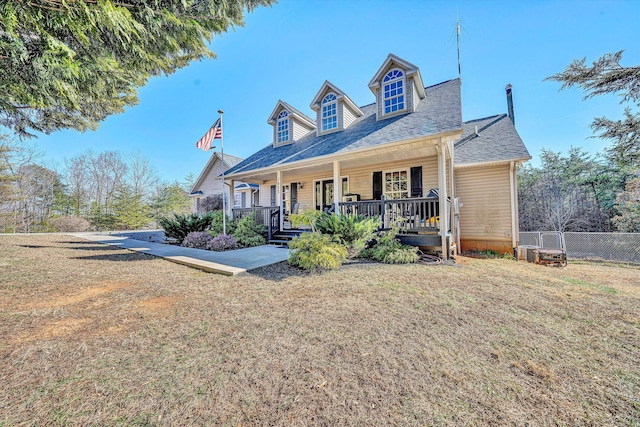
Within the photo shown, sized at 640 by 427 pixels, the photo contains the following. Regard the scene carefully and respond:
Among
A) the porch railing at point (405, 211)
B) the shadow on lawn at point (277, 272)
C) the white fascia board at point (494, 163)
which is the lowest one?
the shadow on lawn at point (277, 272)

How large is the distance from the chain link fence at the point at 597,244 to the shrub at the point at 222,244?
1220cm

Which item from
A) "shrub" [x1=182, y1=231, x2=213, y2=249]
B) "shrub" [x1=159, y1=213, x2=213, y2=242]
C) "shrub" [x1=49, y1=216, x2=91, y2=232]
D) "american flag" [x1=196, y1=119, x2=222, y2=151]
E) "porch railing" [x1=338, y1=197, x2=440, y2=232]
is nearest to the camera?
"porch railing" [x1=338, y1=197, x2=440, y2=232]

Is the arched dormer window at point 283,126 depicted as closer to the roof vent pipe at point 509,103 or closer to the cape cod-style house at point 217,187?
the cape cod-style house at point 217,187

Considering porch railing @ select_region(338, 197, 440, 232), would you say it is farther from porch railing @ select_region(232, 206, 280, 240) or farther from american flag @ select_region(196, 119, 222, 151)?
american flag @ select_region(196, 119, 222, 151)

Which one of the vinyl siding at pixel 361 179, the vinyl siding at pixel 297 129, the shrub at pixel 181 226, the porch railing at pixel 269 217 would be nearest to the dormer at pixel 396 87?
the vinyl siding at pixel 361 179

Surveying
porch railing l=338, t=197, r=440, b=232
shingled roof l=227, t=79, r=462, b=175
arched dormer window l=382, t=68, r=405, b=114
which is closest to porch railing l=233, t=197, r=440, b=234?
porch railing l=338, t=197, r=440, b=232

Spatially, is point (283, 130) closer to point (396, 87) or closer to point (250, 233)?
point (396, 87)

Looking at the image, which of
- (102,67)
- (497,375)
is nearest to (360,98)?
(102,67)

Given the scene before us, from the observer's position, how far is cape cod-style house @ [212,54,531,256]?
23.5ft

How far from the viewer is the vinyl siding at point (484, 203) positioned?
8766 mm

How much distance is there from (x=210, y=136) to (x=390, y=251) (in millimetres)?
8175

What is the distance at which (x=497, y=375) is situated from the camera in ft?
6.48

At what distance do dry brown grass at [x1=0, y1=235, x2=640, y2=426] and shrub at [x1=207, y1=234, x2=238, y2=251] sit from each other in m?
3.94

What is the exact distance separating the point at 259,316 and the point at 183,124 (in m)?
24.4
